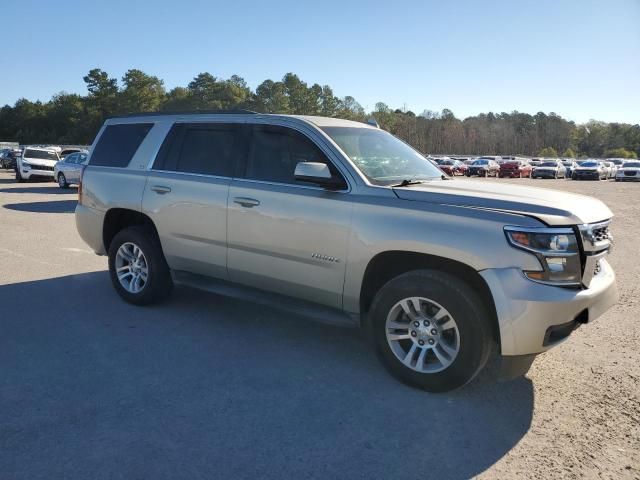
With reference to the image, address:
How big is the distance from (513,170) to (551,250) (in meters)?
49.7

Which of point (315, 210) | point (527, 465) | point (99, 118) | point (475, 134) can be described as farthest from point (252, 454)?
point (475, 134)

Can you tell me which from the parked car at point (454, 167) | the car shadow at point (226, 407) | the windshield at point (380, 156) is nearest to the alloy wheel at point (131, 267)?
the car shadow at point (226, 407)

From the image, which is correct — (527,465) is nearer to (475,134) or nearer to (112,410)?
(112,410)

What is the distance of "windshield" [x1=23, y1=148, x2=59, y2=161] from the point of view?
1033 inches

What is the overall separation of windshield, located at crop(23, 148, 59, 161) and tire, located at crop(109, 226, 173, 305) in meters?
23.9

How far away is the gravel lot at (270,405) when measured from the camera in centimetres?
293

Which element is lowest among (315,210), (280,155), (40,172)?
(40,172)

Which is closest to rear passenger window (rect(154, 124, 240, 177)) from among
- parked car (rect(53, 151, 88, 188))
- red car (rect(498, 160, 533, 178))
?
parked car (rect(53, 151, 88, 188))

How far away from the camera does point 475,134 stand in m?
145

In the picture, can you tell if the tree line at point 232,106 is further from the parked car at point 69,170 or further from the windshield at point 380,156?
the windshield at point 380,156

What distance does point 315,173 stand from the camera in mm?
4043

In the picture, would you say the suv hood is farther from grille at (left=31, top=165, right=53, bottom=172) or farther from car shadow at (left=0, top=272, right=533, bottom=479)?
grille at (left=31, top=165, right=53, bottom=172)

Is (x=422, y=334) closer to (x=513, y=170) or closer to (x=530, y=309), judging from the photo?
(x=530, y=309)

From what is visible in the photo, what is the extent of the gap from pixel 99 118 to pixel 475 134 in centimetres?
9726
